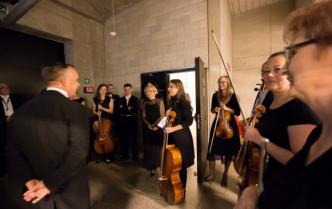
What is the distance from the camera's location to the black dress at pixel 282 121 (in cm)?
87

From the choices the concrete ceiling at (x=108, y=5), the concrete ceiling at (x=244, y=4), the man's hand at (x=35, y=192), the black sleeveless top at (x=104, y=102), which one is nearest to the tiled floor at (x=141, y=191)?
the black sleeveless top at (x=104, y=102)

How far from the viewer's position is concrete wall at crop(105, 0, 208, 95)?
414cm

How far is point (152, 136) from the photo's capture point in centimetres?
337

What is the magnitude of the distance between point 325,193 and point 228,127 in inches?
94.5

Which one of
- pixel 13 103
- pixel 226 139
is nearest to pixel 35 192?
pixel 226 139

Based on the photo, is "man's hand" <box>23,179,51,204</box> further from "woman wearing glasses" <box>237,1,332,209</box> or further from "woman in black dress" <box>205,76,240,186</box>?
"woman in black dress" <box>205,76,240,186</box>

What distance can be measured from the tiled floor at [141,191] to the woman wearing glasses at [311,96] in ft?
7.06

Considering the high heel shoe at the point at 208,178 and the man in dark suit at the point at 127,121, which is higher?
the man in dark suit at the point at 127,121

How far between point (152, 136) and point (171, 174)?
108 cm

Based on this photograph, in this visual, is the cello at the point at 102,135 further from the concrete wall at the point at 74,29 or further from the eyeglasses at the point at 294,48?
the eyeglasses at the point at 294,48

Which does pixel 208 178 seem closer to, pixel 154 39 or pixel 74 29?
pixel 154 39

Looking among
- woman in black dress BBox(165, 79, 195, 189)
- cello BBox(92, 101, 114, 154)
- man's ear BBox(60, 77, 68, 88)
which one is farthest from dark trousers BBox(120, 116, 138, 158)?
man's ear BBox(60, 77, 68, 88)

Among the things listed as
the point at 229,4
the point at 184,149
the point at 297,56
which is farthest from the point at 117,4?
the point at 297,56

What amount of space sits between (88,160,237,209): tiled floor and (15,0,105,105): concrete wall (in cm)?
244
